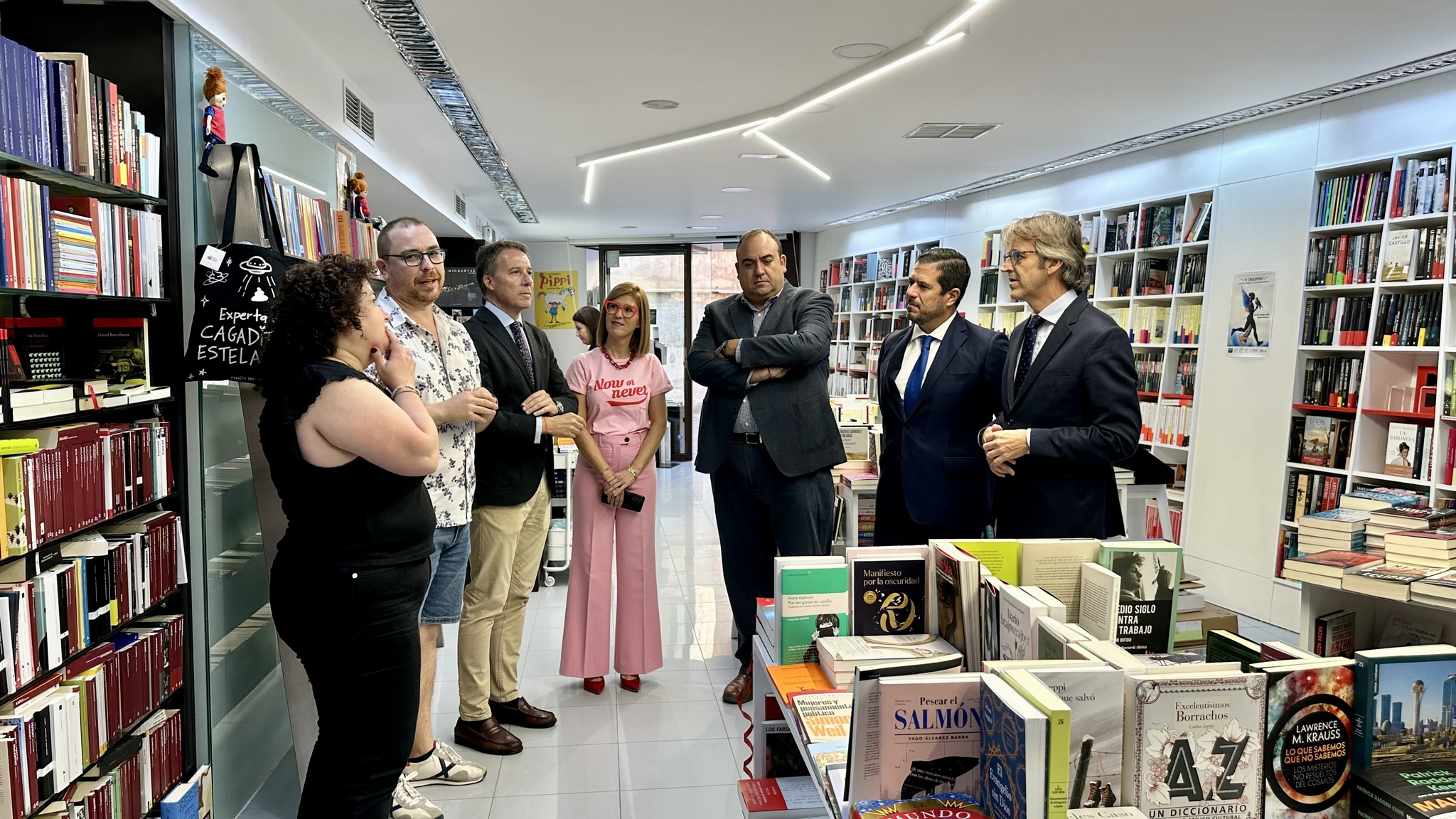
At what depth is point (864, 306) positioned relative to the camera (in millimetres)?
10664

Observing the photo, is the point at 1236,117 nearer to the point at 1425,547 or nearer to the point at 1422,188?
the point at 1422,188

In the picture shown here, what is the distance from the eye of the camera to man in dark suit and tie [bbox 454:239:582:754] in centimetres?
309

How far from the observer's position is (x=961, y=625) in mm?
1870

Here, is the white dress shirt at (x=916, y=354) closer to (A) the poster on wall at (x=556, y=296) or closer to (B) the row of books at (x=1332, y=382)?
(B) the row of books at (x=1332, y=382)

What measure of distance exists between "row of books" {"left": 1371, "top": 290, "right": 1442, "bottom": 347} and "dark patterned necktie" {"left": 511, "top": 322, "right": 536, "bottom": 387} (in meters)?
4.40

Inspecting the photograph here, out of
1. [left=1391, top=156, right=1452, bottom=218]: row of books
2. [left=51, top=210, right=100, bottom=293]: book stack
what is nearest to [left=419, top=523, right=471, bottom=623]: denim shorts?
[left=51, top=210, right=100, bottom=293]: book stack

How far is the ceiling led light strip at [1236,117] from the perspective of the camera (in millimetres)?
4238

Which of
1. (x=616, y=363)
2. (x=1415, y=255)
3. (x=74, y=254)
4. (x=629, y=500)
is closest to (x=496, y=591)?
(x=629, y=500)

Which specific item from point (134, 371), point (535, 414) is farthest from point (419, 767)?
point (134, 371)

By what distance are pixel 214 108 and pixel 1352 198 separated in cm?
544

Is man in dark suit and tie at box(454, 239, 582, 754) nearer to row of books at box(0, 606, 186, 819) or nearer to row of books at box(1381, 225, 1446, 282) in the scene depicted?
row of books at box(0, 606, 186, 819)

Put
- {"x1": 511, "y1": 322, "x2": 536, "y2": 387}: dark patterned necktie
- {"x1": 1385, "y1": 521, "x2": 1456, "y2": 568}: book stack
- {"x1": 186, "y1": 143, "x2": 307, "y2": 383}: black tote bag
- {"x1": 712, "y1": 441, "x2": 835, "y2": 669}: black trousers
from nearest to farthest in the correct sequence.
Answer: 1. {"x1": 186, "y1": 143, "x2": 307, "y2": 383}: black tote bag
2. {"x1": 1385, "y1": 521, "x2": 1456, "y2": 568}: book stack
3. {"x1": 511, "y1": 322, "x2": 536, "y2": 387}: dark patterned necktie
4. {"x1": 712, "y1": 441, "x2": 835, "y2": 669}: black trousers

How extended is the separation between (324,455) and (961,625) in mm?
1407

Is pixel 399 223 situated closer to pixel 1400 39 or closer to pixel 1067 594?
pixel 1067 594
